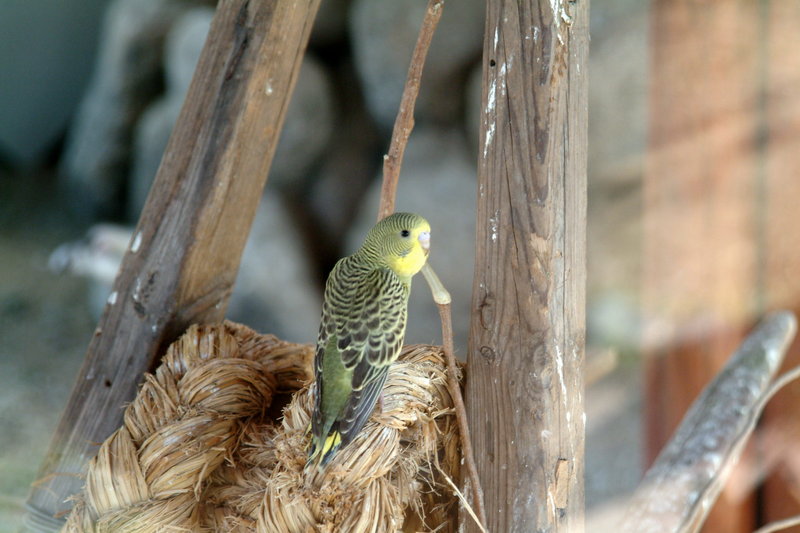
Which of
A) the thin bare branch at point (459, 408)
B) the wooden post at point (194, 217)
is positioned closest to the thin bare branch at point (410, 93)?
the thin bare branch at point (459, 408)

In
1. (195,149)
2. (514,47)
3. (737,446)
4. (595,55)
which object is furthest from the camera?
(595,55)

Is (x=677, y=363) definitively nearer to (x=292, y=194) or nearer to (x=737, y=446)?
(x=737, y=446)

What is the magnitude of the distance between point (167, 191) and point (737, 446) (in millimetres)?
1009

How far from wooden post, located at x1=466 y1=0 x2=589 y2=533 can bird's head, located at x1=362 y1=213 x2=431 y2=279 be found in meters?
0.07

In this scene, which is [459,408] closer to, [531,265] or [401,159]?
[531,265]

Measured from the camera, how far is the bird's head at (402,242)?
0.73m

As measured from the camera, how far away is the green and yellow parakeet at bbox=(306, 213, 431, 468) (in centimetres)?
67

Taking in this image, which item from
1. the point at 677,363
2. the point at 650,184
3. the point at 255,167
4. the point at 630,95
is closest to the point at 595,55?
the point at 630,95

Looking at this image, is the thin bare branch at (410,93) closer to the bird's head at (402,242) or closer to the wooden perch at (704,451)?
the bird's head at (402,242)

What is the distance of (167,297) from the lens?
3.04 ft

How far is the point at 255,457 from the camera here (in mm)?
821

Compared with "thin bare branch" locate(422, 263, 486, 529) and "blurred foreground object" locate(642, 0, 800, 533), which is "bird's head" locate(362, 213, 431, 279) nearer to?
"thin bare branch" locate(422, 263, 486, 529)

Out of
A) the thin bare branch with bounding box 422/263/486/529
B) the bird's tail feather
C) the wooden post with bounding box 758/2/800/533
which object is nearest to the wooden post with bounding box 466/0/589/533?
the thin bare branch with bounding box 422/263/486/529

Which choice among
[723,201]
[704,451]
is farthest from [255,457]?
[723,201]
